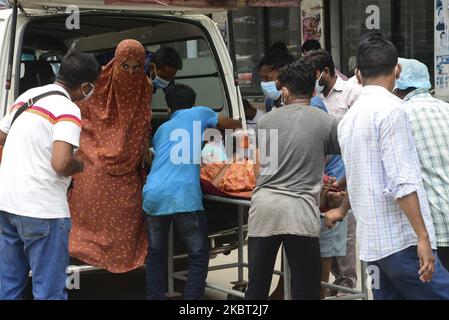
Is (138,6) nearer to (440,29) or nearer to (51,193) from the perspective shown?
(51,193)

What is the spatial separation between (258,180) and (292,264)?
0.46 m

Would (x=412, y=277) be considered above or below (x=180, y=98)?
below

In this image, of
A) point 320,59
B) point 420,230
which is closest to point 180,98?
point 320,59

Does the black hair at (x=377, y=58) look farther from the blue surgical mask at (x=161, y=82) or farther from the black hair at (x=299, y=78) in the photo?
the blue surgical mask at (x=161, y=82)

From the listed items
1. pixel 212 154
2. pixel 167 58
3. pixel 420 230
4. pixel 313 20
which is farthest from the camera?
pixel 313 20

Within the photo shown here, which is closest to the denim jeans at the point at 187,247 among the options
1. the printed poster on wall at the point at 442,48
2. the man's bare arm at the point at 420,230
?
the man's bare arm at the point at 420,230

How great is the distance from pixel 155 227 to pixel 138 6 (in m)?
1.45

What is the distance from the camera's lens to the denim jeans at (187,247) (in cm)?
464

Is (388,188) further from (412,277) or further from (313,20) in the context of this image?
(313,20)

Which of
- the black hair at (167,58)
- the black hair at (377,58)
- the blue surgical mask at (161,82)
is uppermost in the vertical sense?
the black hair at (167,58)

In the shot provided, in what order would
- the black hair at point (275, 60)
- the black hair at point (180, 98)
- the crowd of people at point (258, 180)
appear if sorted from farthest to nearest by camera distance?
the black hair at point (275, 60)
the black hair at point (180, 98)
the crowd of people at point (258, 180)

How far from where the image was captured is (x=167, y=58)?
219 inches

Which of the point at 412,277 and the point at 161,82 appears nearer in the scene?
the point at 412,277
